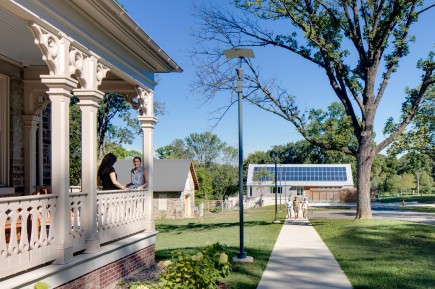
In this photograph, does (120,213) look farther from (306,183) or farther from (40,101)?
(306,183)

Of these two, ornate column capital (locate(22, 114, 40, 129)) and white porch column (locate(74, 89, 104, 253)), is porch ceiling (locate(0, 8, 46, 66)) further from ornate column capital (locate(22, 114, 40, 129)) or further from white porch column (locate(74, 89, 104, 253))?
white porch column (locate(74, 89, 104, 253))

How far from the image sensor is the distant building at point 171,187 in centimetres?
3919

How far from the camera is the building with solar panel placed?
2265 inches

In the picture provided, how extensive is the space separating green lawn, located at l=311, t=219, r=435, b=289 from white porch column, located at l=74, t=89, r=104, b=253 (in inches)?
178

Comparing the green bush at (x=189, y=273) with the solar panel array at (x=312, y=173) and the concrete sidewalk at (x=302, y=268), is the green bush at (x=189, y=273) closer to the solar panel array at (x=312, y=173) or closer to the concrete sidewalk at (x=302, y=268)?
the concrete sidewalk at (x=302, y=268)

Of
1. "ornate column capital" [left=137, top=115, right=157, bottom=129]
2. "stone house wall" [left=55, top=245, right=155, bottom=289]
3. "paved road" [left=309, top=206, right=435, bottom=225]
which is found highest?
"ornate column capital" [left=137, top=115, right=157, bottom=129]

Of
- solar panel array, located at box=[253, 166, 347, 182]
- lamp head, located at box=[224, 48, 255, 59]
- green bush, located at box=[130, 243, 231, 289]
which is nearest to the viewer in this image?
green bush, located at box=[130, 243, 231, 289]

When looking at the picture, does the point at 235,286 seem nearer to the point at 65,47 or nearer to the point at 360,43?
the point at 65,47

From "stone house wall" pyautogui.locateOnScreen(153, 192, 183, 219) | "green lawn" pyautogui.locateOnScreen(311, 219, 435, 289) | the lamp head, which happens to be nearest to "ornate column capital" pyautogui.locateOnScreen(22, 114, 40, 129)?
the lamp head

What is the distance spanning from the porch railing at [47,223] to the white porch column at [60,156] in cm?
7

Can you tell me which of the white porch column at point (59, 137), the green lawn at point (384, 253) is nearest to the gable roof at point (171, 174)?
the green lawn at point (384, 253)

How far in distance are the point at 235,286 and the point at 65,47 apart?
4779mm

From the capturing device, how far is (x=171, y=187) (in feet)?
129

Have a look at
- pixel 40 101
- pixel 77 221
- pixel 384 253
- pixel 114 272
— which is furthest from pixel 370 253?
pixel 40 101
